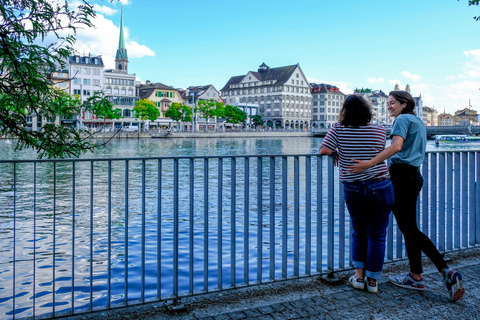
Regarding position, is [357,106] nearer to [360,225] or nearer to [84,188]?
[360,225]

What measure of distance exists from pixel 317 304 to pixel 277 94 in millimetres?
156745

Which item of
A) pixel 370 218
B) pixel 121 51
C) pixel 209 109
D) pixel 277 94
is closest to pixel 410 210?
pixel 370 218

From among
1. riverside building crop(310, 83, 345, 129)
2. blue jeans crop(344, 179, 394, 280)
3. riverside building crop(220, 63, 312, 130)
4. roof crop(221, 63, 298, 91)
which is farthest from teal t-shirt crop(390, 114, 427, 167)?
riverside building crop(310, 83, 345, 129)

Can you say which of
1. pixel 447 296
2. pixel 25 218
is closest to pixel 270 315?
pixel 447 296

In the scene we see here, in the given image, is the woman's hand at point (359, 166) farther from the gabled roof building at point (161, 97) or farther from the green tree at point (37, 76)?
the gabled roof building at point (161, 97)

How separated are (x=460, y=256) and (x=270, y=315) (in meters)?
2.78

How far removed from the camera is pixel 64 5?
16.6ft

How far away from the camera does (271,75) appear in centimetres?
16350

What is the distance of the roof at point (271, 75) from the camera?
16038 centimetres

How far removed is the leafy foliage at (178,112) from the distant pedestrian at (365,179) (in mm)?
104014

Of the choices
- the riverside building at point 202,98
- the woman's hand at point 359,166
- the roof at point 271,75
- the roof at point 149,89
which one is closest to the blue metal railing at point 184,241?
the woman's hand at point 359,166

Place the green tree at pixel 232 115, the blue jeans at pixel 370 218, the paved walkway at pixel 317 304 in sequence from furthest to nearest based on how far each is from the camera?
1. the green tree at pixel 232 115
2. the blue jeans at pixel 370 218
3. the paved walkway at pixel 317 304

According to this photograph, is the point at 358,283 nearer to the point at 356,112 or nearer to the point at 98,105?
the point at 356,112

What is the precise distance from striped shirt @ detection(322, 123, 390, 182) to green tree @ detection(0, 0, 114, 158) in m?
2.87
